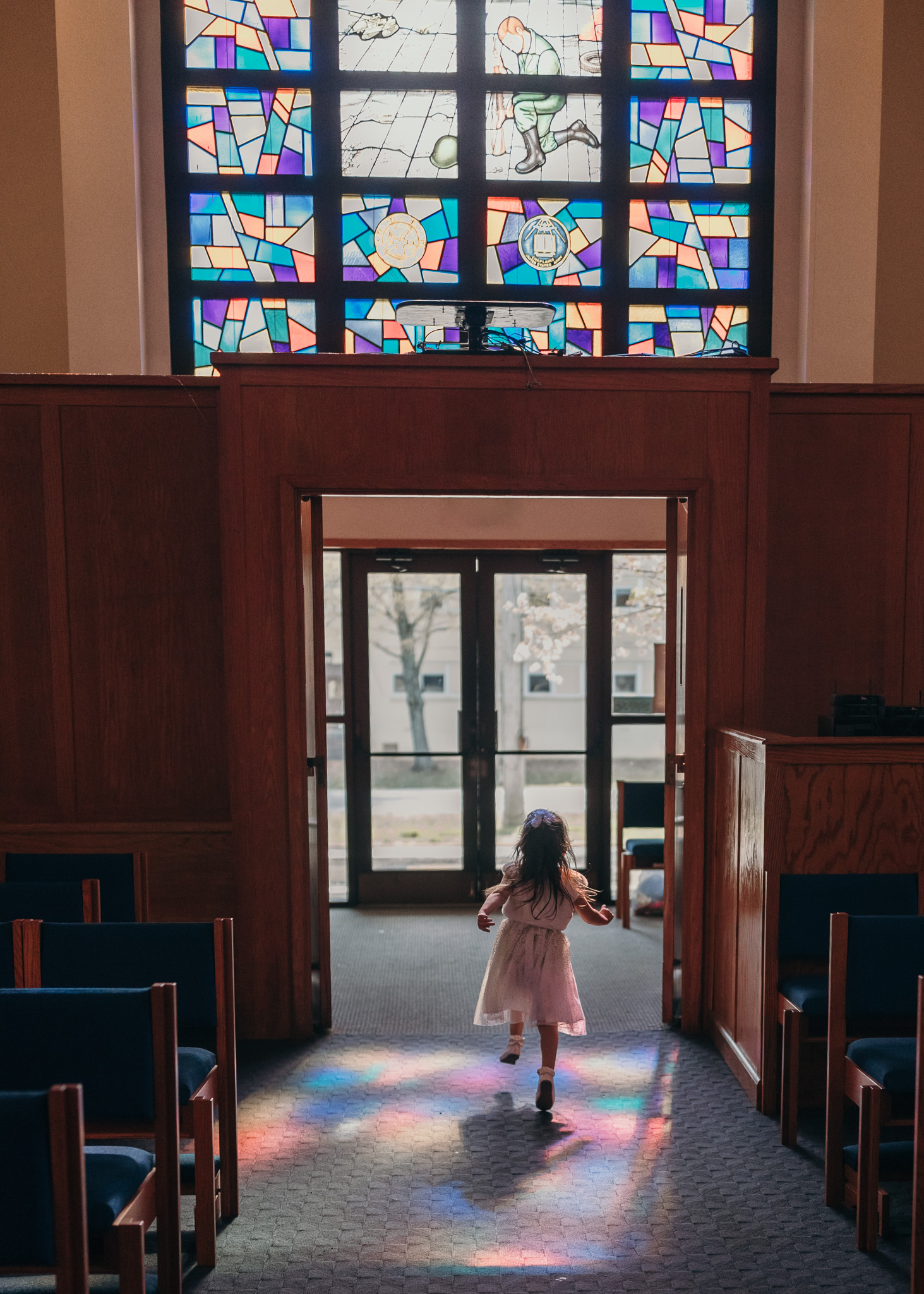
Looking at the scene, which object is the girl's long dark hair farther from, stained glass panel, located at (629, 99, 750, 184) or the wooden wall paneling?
stained glass panel, located at (629, 99, 750, 184)

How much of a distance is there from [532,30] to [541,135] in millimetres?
647

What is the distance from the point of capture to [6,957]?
2.38 metres

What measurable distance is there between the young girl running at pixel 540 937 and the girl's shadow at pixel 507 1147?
13 centimetres

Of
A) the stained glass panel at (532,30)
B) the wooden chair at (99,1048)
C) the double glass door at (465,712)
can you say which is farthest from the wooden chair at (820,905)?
the stained glass panel at (532,30)

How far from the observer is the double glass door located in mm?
5488

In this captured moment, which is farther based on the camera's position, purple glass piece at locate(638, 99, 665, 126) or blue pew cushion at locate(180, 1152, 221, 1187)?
purple glass piece at locate(638, 99, 665, 126)

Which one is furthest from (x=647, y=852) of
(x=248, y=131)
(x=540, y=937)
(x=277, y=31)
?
(x=277, y=31)

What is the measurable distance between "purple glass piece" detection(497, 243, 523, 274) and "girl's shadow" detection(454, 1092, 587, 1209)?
4546 mm

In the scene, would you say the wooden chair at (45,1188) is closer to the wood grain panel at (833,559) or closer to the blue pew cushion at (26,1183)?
the blue pew cushion at (26,1183)

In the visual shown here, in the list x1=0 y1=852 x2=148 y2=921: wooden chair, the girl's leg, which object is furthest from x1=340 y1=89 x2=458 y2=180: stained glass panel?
the girl's leg

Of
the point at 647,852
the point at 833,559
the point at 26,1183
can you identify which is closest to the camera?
the point at 26,1183

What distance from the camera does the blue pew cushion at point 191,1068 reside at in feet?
7.34

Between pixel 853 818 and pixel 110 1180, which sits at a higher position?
pixel 853 818

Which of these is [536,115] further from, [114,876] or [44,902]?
[44,902]
